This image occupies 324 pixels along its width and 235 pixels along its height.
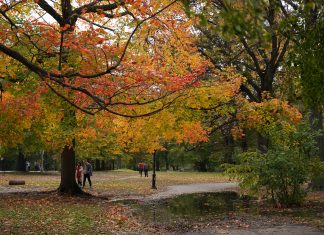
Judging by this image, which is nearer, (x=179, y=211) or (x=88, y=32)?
(x=88, y=32)

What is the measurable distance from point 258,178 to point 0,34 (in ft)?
32.1

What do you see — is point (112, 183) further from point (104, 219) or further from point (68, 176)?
point (104, 219)

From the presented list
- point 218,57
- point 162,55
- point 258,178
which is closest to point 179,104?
point 162,55

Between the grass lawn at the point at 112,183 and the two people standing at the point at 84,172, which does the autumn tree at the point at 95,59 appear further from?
the two people standing at the point at 84,172

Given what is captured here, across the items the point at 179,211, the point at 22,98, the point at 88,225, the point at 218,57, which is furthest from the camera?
the point at 218,57

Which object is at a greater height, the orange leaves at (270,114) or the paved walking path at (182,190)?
the orange leaves at (270,114)

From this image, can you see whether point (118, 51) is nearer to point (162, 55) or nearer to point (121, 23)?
point (162, 55)

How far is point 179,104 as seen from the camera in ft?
45.4

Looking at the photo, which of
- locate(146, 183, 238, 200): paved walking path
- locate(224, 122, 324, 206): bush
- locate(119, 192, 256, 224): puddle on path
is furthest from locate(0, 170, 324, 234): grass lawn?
locate(146, 183, 238, 200): paved walking path

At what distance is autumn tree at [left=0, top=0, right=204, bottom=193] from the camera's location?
8.39 m

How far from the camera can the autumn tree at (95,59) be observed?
8391mm

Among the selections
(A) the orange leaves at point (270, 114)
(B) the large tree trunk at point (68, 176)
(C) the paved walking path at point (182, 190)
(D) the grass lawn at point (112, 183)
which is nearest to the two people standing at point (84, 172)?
(D) the grass lawn at point (112, 183)

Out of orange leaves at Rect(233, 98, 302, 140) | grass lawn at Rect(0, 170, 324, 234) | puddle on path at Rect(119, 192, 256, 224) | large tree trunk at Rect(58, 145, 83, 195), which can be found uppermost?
orange leaves at Rect(233, 98, 302, 140)

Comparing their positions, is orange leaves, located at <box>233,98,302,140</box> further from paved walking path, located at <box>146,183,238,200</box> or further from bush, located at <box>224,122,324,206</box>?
paved walking path, located at <box>146,183,238,200</box>
